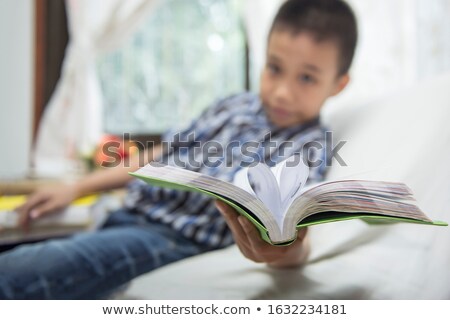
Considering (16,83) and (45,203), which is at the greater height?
(16,83)

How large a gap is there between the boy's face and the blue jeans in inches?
13.8

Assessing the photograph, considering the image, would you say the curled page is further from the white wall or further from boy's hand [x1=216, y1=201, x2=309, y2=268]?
the white wall

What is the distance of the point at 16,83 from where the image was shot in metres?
2.06

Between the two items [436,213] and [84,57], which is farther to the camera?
[84,57]

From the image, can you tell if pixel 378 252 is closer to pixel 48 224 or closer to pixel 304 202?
pixel 304 202

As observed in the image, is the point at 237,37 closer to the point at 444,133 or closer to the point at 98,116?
the point at 98,116

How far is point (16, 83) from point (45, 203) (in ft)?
3.88

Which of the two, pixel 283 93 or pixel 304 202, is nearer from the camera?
pixel 304 202

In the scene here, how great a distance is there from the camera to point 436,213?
711 millimetres

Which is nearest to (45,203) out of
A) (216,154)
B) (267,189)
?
(216,154)

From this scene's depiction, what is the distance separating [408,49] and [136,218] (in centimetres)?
119

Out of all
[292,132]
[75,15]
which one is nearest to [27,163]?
[75,15]

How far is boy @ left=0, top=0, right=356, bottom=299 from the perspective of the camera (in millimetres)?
814

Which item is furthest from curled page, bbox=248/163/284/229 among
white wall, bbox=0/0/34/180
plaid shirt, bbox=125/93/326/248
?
white wall, bbox=0/0/34/180
